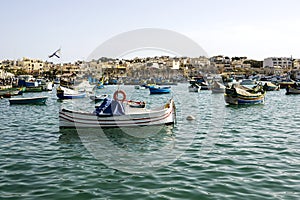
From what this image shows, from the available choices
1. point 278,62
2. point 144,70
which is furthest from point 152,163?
point 278,62

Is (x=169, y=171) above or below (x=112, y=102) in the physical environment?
below

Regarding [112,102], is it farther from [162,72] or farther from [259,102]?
[162,72]

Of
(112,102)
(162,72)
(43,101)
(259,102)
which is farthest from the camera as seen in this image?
(162,72)

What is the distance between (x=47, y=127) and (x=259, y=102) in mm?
21659

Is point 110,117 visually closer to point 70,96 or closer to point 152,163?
point 152,163

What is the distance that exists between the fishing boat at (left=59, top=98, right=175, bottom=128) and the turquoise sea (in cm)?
53

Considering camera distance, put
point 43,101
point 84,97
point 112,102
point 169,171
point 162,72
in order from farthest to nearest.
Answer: point 162,72
point 84,97
point 43,101
point 112,102
point 169,171

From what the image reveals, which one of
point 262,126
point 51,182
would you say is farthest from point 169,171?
point 262,126

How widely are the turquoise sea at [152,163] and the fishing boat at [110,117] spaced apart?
526 mm

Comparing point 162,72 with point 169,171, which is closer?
point 169,171

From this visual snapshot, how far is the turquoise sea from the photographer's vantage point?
28.7 ft

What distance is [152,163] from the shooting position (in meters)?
11.3

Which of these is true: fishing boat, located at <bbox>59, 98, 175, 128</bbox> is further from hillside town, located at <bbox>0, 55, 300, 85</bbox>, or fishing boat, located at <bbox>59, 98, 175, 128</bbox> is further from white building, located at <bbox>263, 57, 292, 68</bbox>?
white building, located at <bbox>263, 57, 292, 68</bbox>

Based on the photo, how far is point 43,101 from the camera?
34.6 meters
